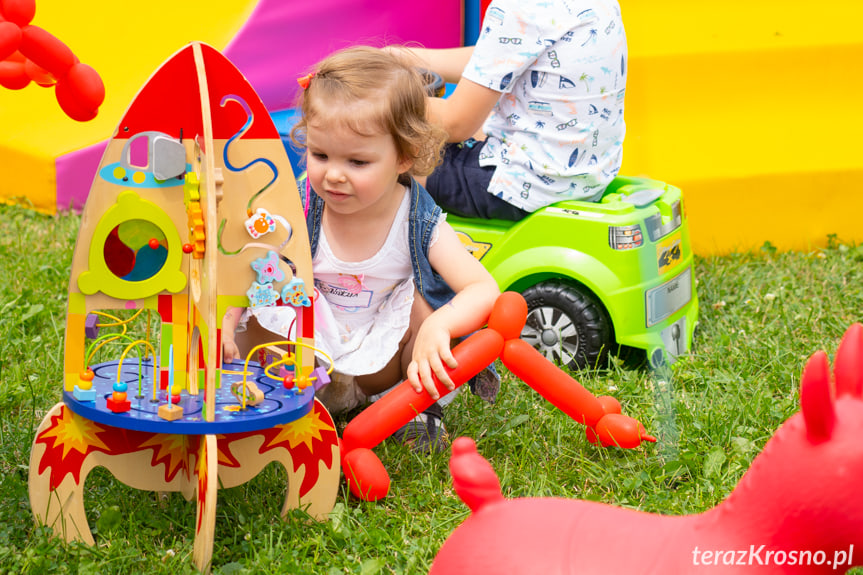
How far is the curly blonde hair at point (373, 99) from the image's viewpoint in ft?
5.69

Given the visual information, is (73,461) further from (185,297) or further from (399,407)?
(399,407)

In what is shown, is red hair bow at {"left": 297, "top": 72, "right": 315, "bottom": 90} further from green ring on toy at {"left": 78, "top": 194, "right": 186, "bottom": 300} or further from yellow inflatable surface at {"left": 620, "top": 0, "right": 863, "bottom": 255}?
yellow inflatable surface at {"left": 620, "top": 0, "right": 863, "bottom": 255}

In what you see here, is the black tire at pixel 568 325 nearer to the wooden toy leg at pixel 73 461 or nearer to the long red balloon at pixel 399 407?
the long red balloon at pixel 399 407

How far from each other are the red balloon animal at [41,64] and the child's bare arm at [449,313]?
2.24 feet

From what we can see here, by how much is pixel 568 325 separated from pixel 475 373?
2.18 ft

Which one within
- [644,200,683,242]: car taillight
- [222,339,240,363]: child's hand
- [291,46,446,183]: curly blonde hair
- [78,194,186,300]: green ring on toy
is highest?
[291,46,446,183]: curly blonde hair

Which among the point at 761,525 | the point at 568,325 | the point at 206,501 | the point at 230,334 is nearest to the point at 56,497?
the point at 206,501

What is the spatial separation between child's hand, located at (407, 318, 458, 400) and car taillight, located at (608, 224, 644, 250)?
2.31 feet

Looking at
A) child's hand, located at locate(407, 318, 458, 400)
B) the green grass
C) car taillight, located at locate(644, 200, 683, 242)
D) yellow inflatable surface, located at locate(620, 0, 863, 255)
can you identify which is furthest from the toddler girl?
yellow inflatable surface, located at locate(620, 0, 863, 255)

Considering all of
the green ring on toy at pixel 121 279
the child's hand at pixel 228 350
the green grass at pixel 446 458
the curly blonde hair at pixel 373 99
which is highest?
the curly blonde hair at pixel 373 99

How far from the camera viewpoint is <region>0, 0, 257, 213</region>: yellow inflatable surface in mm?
3451

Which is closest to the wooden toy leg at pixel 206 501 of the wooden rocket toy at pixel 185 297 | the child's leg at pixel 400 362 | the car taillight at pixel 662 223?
the wooden rocket toy at pixel 185 297

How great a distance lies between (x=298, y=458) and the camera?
1.58 metres

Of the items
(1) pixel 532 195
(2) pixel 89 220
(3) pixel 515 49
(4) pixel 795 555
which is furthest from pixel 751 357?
(2) pixel 89 220
